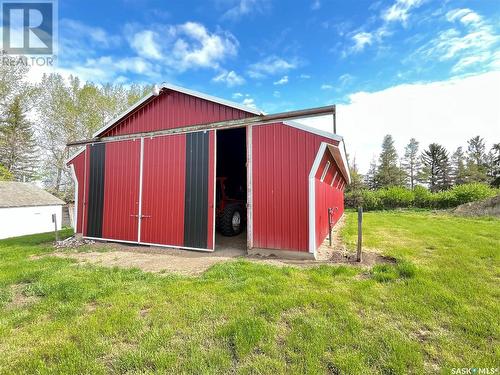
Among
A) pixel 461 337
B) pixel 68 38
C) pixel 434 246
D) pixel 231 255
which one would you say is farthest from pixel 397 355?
pixel 68 38

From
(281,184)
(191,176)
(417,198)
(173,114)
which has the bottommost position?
(417,198)

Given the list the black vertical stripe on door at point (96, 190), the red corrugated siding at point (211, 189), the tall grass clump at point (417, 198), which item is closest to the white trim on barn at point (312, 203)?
the red corrugated siding at point (211, 189)

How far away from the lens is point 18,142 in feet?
71.1

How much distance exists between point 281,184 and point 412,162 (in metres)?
47.3

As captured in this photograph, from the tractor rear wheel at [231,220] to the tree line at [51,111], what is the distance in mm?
17241

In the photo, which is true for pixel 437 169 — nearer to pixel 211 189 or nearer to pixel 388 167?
pixel 388 167

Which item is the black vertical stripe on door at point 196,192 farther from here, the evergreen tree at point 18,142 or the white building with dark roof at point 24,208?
the evergreen tree at point 18,142

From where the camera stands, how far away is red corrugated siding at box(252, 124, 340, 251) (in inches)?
205

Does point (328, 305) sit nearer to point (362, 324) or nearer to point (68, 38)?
point (362, 324)

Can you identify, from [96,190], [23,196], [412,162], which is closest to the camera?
[96,190]

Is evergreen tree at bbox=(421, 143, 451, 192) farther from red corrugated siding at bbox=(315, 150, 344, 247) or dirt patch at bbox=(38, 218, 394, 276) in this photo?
dirt patch at bbox=(38, 218, 394, 276)

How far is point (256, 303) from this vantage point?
2.93 metres

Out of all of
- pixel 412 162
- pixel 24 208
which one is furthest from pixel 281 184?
pixel 412 162

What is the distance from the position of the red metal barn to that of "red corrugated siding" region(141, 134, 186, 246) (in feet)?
0.09
